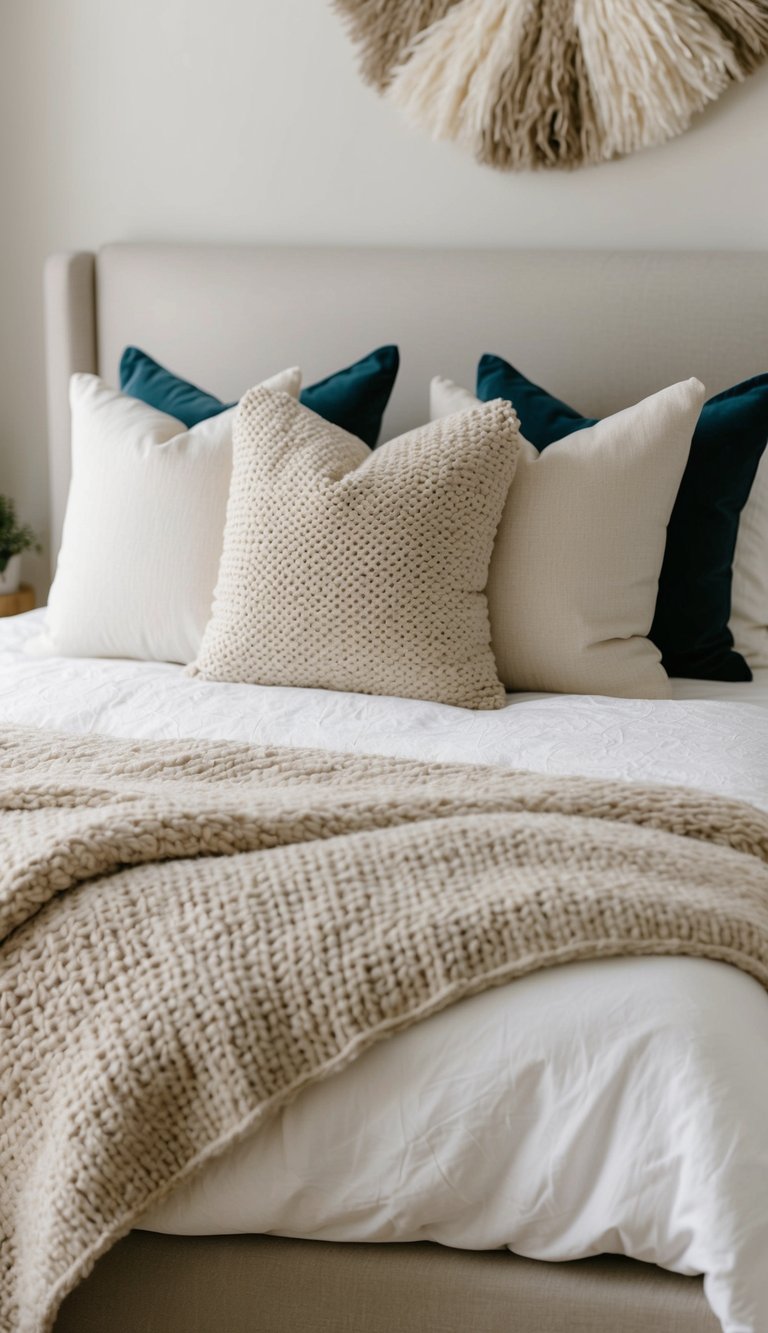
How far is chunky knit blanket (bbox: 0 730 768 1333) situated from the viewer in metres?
0.96

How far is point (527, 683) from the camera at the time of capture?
73.2 inches

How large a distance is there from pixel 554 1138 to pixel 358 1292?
0.70 feet

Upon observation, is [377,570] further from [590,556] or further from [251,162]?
[251,162]

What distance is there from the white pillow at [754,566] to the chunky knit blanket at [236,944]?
3.17 ft

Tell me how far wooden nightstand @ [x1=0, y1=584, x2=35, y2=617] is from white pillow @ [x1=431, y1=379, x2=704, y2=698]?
4.52ft

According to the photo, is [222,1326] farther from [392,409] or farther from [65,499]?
[65,499]

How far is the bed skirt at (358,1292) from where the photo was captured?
990 mm

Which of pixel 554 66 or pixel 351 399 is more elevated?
pixel 554 66

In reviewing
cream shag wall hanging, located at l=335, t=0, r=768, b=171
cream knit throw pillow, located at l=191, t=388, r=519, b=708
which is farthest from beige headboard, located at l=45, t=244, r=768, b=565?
cream knit throw pillow, located at l=191, t=388, r=519, b=708

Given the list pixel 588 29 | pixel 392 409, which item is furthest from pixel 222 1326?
pixel 588 29

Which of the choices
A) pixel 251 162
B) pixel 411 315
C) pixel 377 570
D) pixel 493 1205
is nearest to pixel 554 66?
pixel 411 315

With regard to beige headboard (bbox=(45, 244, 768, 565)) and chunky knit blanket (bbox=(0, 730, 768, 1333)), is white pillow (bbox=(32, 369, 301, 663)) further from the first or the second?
chunky knit blanket (bbox=(0, 730, 768, 1333))

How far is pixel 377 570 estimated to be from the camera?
1.71 m

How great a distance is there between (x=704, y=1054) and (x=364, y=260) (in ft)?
6.11
